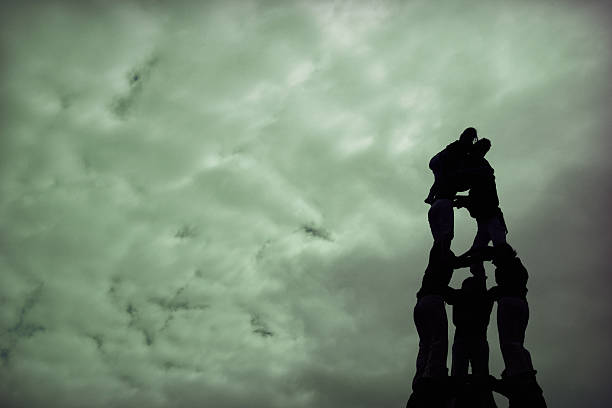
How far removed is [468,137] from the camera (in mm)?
16672

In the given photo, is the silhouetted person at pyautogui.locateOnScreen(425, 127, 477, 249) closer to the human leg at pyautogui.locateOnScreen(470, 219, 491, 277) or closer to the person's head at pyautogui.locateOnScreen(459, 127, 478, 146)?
the person's head at pyautogui.locateOnScreen(459, 127, 478, 146)

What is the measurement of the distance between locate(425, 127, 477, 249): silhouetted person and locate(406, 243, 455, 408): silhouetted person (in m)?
0.58

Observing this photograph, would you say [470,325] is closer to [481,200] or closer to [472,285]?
[472,285]

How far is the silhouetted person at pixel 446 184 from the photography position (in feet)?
50.5

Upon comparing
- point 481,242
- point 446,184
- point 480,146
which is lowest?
point 481,242

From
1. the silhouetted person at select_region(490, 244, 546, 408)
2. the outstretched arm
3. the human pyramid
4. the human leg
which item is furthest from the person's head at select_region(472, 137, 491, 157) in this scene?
the outstretched arm

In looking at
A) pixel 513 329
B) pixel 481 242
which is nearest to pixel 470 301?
pixel 513 329

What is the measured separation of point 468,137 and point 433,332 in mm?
6273

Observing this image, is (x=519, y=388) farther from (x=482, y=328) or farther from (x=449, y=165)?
(x=449, y=165)

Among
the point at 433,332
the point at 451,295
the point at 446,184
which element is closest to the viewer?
the point at 433,332

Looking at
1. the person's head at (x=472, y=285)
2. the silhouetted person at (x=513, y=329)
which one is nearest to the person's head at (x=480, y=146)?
the silhouetted person at (x=513, y=329)

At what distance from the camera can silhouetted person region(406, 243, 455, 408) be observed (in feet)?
43.1

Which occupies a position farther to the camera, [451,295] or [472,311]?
[472,311]

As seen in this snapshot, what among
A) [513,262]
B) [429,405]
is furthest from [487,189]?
[429,405]
